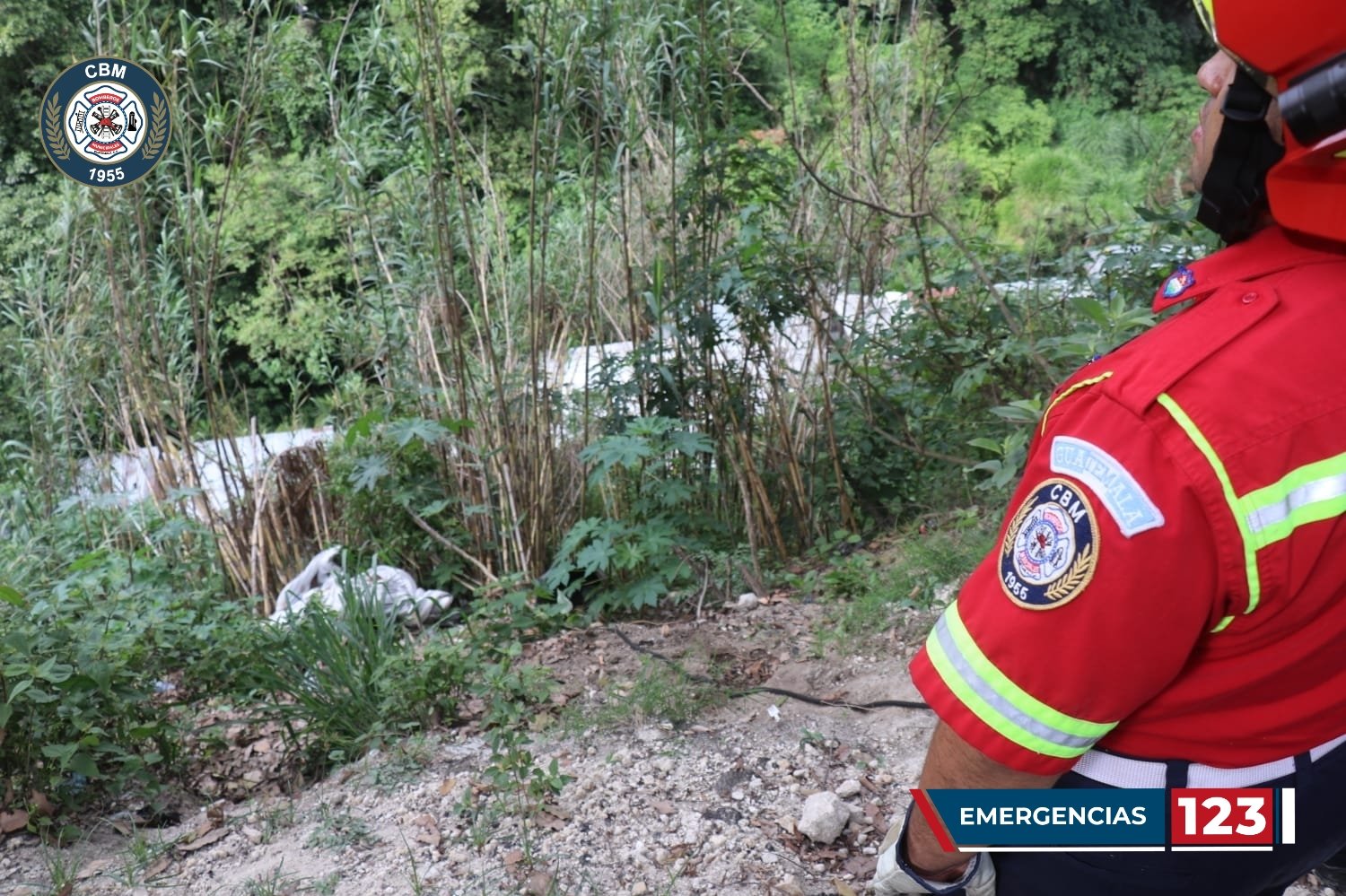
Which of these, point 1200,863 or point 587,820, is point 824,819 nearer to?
point 587,820

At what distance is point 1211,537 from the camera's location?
103 cm

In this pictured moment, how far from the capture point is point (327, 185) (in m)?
5.39

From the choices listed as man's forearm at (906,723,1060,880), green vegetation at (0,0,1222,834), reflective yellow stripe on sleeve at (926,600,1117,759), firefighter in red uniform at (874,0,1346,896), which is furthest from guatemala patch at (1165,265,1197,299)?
green vegetation at (0,0,1222,834)

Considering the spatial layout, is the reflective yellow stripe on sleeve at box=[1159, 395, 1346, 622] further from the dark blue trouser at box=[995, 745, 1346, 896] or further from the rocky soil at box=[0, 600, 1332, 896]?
the rocky soil at box=[0, 600, 1332, 896]

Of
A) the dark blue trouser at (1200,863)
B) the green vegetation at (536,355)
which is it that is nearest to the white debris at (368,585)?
the green vegetation at (536,355)

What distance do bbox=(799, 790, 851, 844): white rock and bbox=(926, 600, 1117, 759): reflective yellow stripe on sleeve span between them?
160cm

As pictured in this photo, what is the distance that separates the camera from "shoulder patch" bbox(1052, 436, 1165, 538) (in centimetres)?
103

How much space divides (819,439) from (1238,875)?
4.21 m

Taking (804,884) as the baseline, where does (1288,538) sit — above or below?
above

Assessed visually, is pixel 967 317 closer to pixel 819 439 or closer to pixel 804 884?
pixel 819 439

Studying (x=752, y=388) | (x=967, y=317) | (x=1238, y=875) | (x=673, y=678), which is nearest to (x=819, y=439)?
(x=752, y=388)

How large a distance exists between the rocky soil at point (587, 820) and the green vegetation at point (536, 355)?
12.7 inches

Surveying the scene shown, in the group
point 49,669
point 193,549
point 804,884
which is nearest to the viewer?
point 804,884

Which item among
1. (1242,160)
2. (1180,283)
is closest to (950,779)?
(1180,283)
